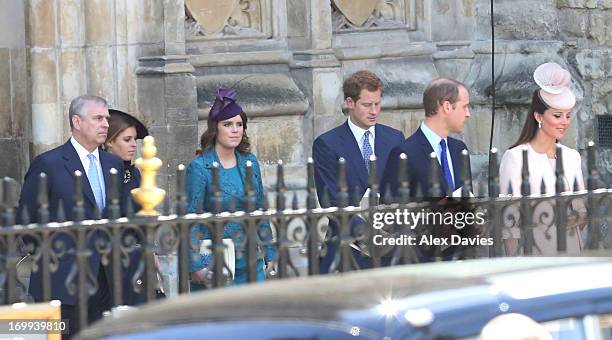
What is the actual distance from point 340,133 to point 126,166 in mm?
1168

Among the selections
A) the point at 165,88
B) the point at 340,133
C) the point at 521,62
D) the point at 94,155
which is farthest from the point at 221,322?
the point at 521,62

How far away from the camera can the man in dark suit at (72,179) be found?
8094 millimetres

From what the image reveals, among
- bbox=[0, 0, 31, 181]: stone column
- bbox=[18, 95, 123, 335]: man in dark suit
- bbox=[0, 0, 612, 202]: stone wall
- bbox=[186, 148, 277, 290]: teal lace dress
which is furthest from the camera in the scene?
bbox=[0, 0, 31, 181]: stone column

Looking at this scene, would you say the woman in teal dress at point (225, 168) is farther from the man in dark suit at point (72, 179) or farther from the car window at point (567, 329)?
the car window at point (567, 329)

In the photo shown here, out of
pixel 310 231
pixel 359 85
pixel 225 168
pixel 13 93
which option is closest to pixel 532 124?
pixel 359 85

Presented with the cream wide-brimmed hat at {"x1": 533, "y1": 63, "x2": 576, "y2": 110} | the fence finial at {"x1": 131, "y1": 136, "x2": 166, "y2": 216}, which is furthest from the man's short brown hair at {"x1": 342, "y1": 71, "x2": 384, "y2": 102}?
the fence finial at {"x1": 131, "y1": 136, "x2": 166, "y2": 216}

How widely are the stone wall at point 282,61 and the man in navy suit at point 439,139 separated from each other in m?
3.36

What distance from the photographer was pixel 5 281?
7.27 metres

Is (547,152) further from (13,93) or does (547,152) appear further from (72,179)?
(13,93)

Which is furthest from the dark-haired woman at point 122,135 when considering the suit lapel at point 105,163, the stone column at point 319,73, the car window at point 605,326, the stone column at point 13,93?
the car window at point 605,326

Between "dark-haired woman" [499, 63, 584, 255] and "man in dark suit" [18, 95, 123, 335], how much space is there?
6.35 ft

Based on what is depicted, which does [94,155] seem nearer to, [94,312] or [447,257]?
[94,312]

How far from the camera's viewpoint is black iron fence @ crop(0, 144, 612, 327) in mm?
7301

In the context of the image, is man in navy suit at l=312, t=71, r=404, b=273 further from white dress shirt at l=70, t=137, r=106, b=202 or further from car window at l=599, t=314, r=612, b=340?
car window at l=599, t=314, r=612, b=340
